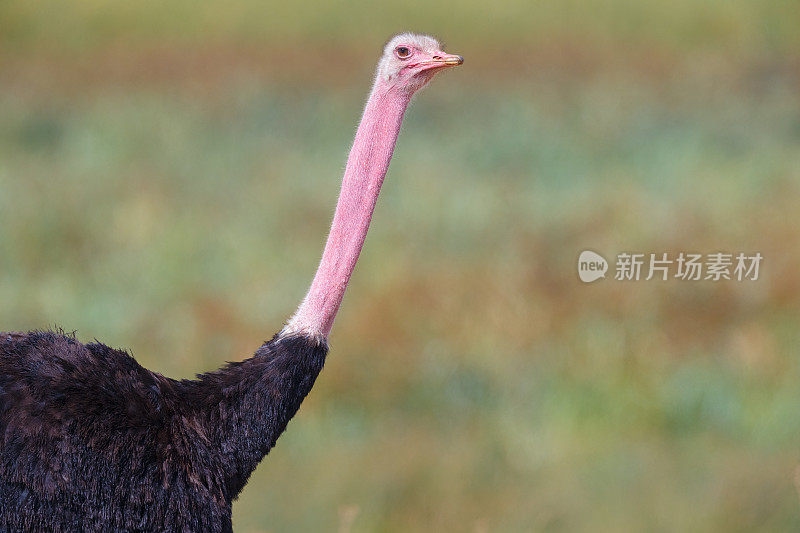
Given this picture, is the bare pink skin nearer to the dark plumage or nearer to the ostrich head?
the ostrich head

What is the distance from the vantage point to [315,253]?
12477 mm

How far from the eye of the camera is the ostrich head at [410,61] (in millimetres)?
5176

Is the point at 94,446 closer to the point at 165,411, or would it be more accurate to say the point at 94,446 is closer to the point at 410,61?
the point at 165,411

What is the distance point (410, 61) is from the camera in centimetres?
519

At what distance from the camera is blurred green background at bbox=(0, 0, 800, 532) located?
9172 millimetres

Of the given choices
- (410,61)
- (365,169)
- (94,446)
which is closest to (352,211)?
(365,169)

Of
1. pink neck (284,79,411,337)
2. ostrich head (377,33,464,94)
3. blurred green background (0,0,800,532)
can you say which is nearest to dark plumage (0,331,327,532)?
pink neck (284,79,411,337)

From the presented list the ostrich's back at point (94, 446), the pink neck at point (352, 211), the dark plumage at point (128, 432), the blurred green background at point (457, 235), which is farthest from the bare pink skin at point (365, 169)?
the blurred green background at point (457, 235)

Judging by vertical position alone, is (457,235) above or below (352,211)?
above

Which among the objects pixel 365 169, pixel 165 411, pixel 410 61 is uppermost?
pixel 410 61

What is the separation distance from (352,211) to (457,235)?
25.1 feet

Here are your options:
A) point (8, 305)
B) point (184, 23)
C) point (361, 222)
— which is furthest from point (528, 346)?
point (184, 23)

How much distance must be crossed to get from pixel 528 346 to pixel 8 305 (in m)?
4.20

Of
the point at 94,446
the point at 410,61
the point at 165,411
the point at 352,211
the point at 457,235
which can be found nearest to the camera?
the point at 94,446
